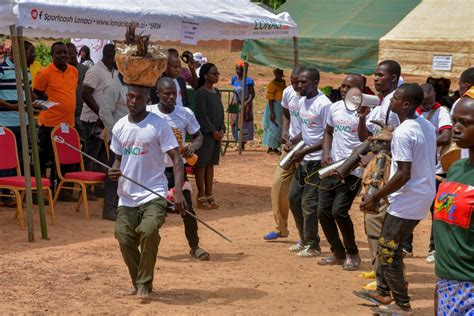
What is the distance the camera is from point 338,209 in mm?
8852

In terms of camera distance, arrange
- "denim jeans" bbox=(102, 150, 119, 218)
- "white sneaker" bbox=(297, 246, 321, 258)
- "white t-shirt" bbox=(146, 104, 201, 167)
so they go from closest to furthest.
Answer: "white t-shirt" bbox=(146, 104, 201, 167) < "white sneaker" bbox=(297, 246, 321, 258) < "denim jeans" bbox=(102, 150, 119, 218)

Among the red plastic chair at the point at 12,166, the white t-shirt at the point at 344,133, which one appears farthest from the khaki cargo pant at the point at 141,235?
the red plastic chair at the point at 12,166

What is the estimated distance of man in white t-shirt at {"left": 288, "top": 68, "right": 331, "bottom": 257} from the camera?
9.52 meters

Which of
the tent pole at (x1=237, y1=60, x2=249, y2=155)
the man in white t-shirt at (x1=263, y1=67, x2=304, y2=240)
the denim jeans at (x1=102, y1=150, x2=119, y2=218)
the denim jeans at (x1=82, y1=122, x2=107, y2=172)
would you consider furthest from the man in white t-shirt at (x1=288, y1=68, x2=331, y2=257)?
the tent pole at (x1=237, y1=60, x2=249, y2=155)

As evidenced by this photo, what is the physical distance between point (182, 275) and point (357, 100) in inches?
92.3

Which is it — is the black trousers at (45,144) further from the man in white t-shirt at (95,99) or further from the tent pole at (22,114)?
the tent pole at (22,114)

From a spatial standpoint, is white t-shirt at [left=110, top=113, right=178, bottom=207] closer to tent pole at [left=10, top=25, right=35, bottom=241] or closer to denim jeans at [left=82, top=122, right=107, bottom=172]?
tent pole at [left=10, top=25, right=35, bottom=241]

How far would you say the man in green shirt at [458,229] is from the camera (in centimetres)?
463

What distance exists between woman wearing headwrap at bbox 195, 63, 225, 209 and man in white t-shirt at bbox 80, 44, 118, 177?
48.4 inches

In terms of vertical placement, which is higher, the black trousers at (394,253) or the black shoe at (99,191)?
the black trousers at (394,253)

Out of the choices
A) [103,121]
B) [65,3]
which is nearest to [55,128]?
[103,121]

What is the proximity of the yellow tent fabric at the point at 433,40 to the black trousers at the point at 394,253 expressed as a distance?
Answer: 5.69m

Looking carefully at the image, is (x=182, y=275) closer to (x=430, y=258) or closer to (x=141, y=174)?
(x=141, y=174)

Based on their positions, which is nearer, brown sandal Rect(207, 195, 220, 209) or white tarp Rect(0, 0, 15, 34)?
white tarp Rect(0, 0, 15, 34)
